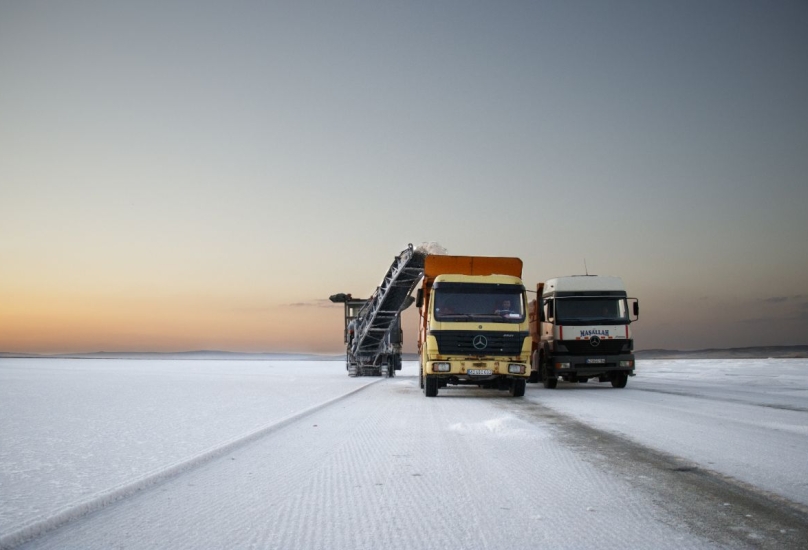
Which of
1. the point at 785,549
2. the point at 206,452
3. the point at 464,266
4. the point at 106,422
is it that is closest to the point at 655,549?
the point at 785,549

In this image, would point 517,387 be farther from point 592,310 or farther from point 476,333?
point 592,310

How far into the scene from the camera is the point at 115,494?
5.01 metres

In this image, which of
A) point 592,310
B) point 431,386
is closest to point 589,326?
point 592,310

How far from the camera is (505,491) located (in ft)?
16.6

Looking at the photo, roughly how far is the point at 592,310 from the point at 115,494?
1532 centimetres

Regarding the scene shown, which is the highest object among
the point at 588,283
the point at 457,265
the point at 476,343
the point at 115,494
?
the point at 457,265

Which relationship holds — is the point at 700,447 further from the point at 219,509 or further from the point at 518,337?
the point at 518,337

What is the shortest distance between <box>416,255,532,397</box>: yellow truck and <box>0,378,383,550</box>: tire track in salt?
6.96 meters

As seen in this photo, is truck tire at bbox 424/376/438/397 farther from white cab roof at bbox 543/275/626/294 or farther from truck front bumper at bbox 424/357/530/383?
white cab roof at bbox 543/275/626/294

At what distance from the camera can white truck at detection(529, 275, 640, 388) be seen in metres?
17.9

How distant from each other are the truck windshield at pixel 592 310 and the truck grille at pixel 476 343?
150 inches

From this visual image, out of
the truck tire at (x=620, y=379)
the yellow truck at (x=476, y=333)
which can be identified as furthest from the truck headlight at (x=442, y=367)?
the truck tire at (x=620, y=379)

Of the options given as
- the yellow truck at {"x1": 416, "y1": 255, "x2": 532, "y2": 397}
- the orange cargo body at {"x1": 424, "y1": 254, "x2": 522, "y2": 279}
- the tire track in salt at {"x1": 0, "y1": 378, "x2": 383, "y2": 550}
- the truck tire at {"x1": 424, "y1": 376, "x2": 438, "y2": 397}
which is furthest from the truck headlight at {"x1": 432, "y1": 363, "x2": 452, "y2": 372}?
the tire track in salt at {"x1": 0, "y1": 378, "x2": 383, "y2": 550}

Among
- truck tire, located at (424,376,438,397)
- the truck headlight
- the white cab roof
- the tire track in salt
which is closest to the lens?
the tire track in salt
